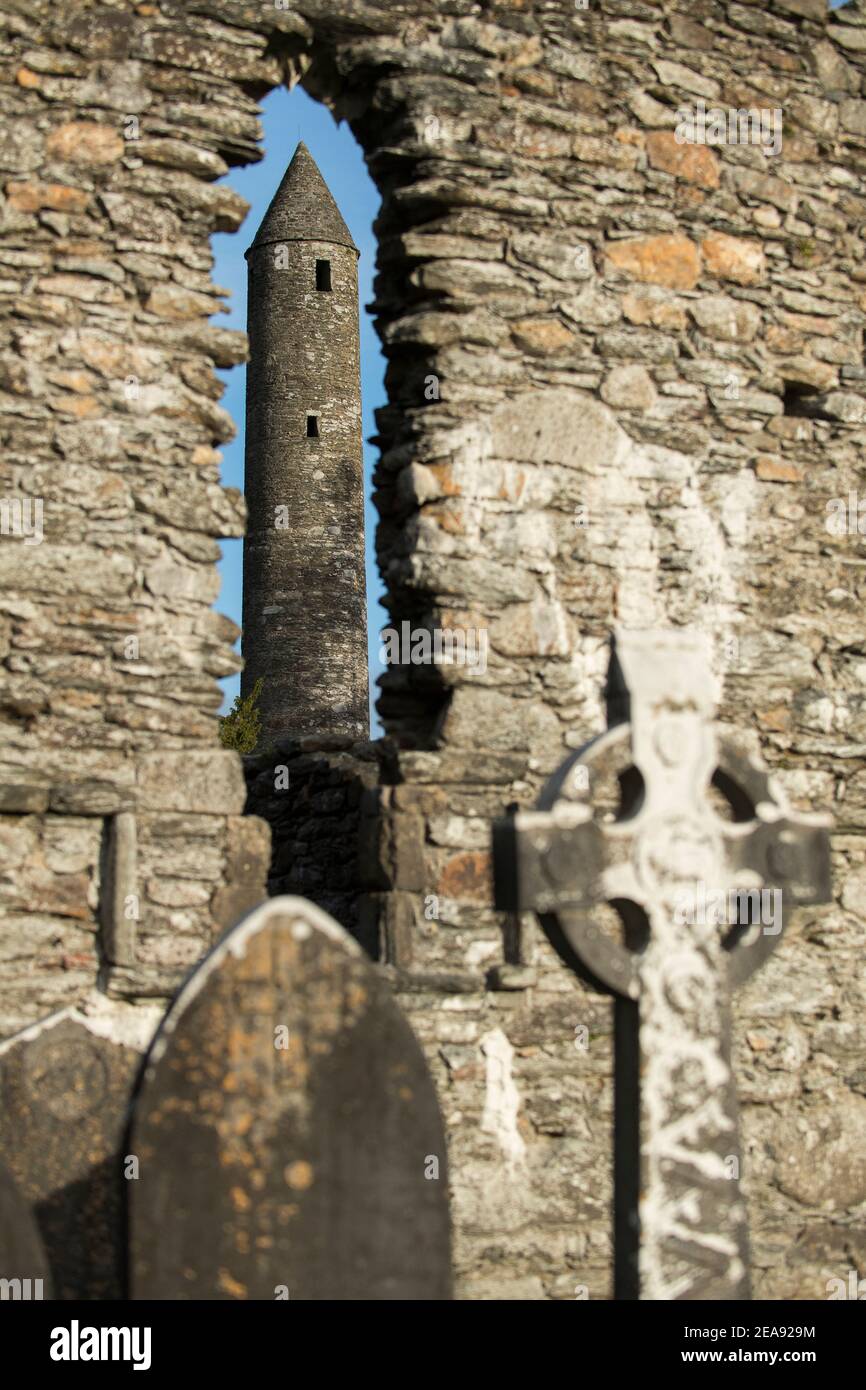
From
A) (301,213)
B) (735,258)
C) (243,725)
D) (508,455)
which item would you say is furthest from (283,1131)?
(301,213)

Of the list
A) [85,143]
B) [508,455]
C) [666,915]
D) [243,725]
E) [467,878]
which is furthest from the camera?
[243,725]

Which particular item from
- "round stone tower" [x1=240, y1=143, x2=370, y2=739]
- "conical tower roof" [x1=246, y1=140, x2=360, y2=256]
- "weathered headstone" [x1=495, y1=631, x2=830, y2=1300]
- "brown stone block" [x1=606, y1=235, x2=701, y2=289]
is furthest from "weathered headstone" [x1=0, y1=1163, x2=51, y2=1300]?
"conical tower roof" [x1=246, y1=140, x2=360, y2=256]

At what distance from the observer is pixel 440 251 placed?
6.09m

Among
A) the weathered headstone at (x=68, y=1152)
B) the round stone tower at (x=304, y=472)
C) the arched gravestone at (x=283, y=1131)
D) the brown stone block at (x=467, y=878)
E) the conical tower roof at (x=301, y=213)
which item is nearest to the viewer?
the arched gravestone at (x=283, y=1131)

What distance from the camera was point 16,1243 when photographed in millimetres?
3002

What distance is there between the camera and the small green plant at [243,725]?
22875mm

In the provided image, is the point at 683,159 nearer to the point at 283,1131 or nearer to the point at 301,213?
the point at 283,1131

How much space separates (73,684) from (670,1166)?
280 centimetres

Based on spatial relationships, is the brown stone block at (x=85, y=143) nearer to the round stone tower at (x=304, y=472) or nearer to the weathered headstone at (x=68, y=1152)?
the weathered headstone at (x=68, y=1152)

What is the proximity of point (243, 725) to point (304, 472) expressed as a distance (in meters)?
5.64

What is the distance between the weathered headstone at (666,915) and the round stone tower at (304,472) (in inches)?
849

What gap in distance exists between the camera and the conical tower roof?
28062 millimetres

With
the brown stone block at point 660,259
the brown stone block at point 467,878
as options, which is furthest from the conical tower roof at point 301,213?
the brown stone block at point 467,878

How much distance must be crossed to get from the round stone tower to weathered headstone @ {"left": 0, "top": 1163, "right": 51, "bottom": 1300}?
2206 centimetres
